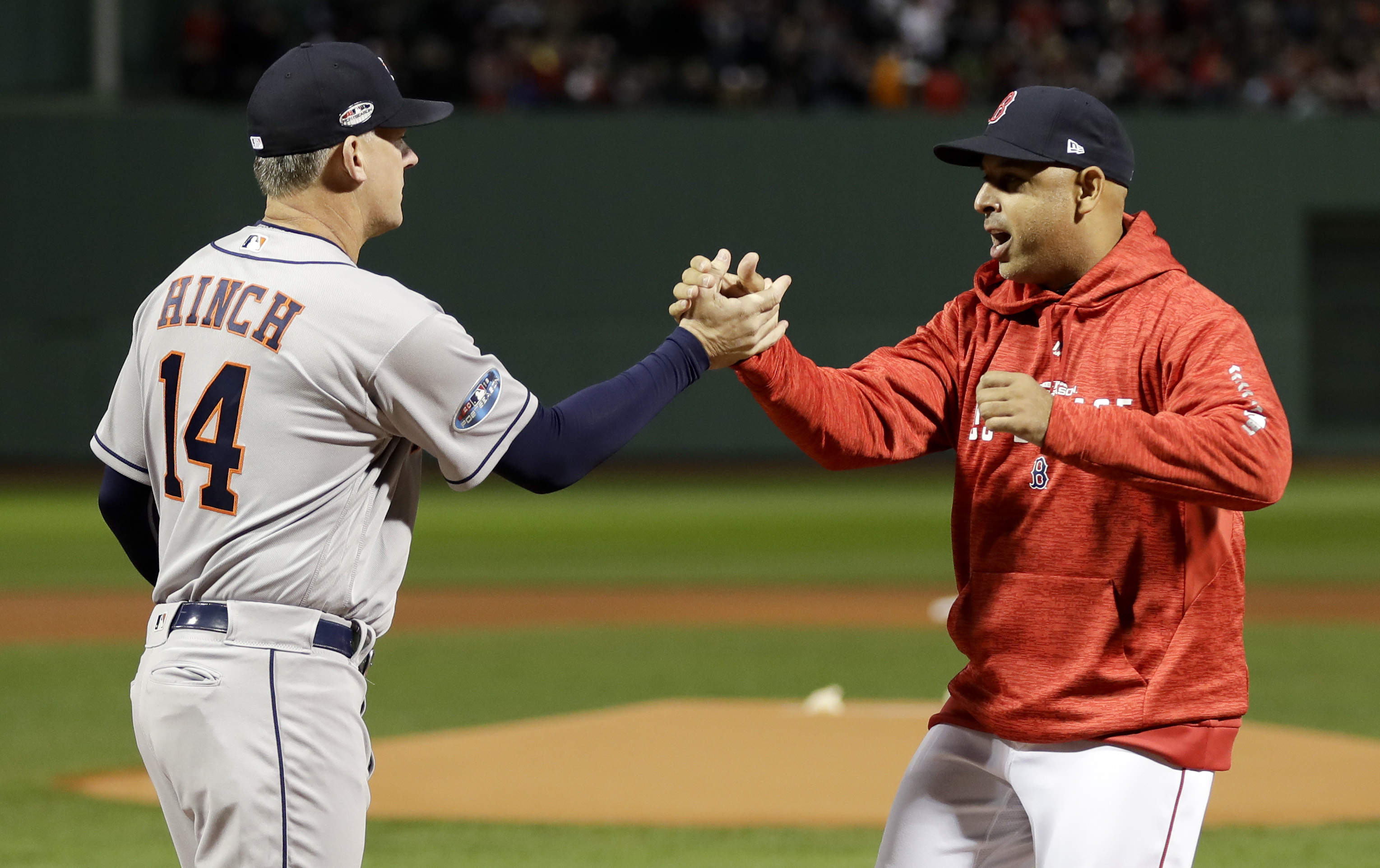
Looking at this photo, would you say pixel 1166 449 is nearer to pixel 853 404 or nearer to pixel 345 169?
pixel 853 404

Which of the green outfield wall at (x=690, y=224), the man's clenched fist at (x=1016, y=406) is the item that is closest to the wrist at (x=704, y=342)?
the man's clenched fist at (x=1016, y=406)

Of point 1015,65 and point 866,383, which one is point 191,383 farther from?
point 1015,65

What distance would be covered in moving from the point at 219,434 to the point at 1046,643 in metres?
1.60

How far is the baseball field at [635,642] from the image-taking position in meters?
6.73

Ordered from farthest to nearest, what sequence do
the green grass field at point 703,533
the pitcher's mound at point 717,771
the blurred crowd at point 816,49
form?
the blurred crowd at point 816,49 → the green grass field at point 703,533 → the pitcher's mound at point 717,771

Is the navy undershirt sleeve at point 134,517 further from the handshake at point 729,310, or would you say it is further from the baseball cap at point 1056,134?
the baseball cap at point 1056,134

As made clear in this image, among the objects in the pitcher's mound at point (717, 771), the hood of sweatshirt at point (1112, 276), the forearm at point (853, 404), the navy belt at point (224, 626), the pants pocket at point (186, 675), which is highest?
the hood of sweatshirt at point (1112, 276)

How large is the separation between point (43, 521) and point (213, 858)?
18769 mm

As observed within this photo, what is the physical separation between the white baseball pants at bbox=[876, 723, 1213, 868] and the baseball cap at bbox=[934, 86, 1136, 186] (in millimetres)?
1148

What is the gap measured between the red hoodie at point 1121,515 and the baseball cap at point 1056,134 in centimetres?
18

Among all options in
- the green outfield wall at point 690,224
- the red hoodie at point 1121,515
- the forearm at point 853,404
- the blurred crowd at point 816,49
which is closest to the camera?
the red hoodie at point 1121,515

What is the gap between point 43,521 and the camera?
67.5 feet

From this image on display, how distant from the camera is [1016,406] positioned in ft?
10.1

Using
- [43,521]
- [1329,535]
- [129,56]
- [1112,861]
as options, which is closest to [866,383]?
[1112,861]
